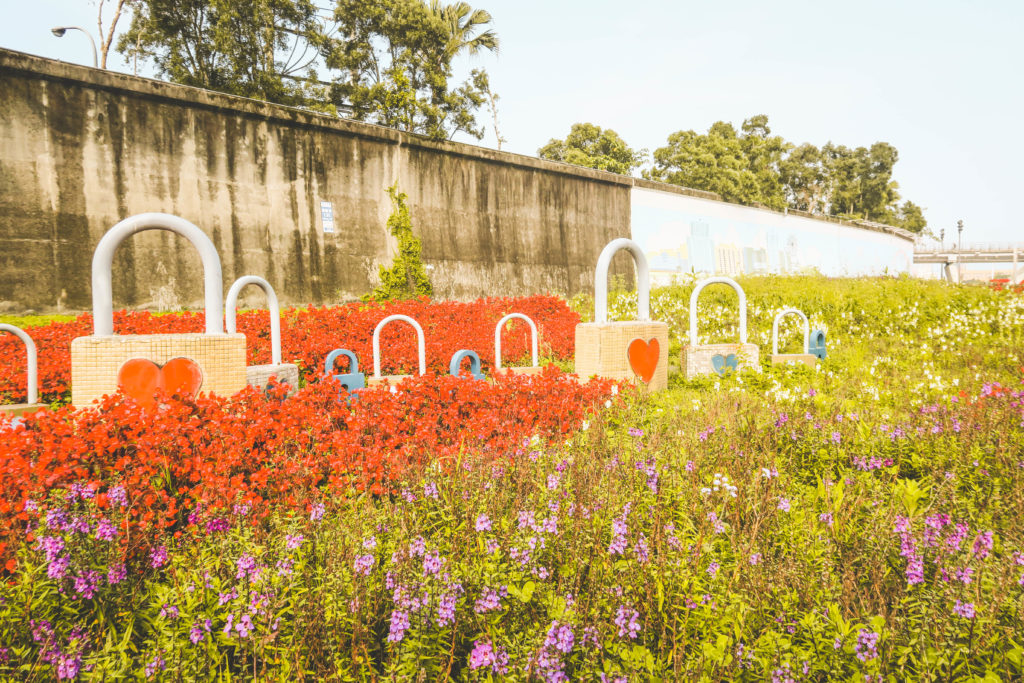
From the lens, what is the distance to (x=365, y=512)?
2867 mm

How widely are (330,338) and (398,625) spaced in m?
7.69

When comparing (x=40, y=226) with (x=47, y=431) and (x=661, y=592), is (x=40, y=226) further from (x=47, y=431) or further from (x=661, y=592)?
(x=661, y=592)

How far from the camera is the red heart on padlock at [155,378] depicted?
14.3 ft

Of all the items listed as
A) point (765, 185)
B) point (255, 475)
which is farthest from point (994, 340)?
point (765, 185)

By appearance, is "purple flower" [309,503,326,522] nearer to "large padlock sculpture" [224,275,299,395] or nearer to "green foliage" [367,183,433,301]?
"large padlock sculpture" [224,275,299,395]

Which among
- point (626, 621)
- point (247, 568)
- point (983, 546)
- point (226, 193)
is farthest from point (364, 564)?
point (226, 193)

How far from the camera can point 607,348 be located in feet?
20.9

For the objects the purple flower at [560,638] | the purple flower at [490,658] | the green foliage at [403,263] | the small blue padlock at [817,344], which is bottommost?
the purple flower at [490,658]

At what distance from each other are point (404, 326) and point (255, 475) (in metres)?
6.97

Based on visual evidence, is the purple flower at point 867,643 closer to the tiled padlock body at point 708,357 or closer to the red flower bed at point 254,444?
the red flower bed at point 254,444

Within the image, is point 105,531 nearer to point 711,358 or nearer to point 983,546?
point 983,546

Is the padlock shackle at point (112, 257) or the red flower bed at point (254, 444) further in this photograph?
the padlock shackle at point (112, 257)

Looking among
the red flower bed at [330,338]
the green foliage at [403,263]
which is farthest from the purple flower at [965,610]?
the green foliage at [403,263]

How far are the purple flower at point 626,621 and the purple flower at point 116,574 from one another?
77.9 inches
